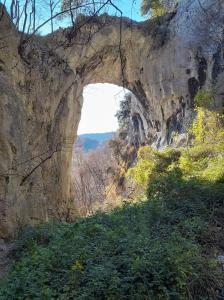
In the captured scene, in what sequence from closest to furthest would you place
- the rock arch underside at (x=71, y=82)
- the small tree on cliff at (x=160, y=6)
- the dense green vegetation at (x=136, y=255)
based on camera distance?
1. the dense green vegetation at (x=136, y=255)
2. the rock arch underside at (x=71, y=82)
3. the small tree on cliff at (x=160, y=6)

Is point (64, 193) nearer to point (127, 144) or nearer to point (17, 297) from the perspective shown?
point (17, 297)

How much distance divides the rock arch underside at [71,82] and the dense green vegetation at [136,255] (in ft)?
6.15

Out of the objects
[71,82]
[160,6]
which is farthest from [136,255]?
[160,6]

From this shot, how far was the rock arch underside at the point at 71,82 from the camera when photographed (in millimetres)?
8383

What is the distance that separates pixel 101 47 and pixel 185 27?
146 inches

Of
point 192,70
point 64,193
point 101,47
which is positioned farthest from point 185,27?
point 64,193

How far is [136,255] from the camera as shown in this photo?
4.35 m

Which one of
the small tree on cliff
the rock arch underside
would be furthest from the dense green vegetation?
the small tree on cliff

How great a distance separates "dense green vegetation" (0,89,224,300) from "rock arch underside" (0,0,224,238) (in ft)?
6.15

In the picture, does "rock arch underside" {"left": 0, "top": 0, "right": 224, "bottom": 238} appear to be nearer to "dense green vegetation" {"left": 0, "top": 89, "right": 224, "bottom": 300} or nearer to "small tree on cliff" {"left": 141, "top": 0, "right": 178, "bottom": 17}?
"small tree on cliff" {"left": 141, "top": 0, "right": 178, "bottom": 17}

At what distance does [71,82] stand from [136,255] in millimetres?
9638

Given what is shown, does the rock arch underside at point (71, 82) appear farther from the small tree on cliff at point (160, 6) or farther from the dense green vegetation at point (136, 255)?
the dense green vegetation at point (136, 255)

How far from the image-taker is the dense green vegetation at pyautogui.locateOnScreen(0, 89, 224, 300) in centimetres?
394

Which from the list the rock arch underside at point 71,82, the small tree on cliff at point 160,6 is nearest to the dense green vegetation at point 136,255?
the rock arch underside at point 71,82
